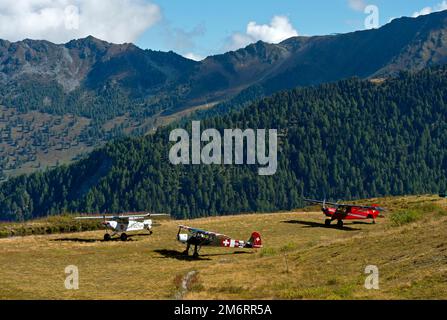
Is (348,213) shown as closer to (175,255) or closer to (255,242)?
(255,242)

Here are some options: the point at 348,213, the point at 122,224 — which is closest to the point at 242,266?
the point at 122,224

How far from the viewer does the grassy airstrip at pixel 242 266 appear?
33531 mm

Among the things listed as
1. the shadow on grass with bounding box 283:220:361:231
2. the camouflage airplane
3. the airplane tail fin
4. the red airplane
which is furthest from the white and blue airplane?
the red airplane

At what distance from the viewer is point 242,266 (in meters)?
44.5

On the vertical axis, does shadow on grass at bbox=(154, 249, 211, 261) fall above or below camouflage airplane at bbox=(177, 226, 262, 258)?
below

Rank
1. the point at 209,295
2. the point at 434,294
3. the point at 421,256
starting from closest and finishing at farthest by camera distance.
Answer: the point at 434,294
the point at 209,295
the point at 421,256

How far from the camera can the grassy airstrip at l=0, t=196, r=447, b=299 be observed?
33.5 m

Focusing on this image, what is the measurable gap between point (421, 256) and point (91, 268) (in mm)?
27049

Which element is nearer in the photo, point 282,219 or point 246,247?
point 246,247

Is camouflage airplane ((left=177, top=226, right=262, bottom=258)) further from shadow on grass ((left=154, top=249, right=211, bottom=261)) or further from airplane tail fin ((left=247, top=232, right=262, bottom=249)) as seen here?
airplane tail fin ((left=247, top=232, right=262, bottom=249))

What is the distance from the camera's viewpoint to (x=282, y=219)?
7569cm

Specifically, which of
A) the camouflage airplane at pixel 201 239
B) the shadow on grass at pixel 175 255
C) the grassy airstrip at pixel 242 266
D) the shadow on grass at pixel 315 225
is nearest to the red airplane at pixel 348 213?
the shadow on grass at pixel 315 225
